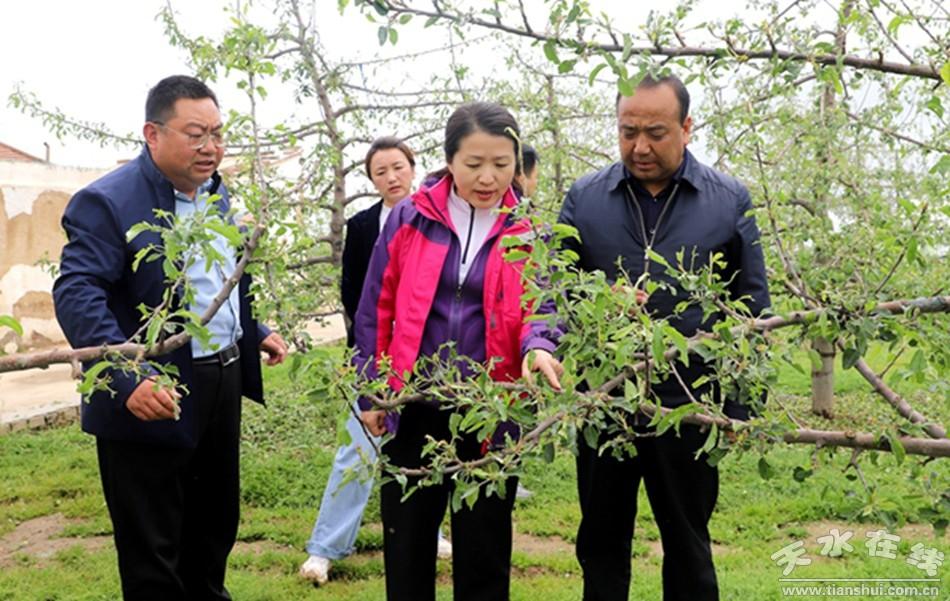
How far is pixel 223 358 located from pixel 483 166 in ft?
4.17

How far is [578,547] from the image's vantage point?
3.42m

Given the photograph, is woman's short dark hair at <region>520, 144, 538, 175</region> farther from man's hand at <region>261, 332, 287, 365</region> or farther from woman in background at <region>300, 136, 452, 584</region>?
man's hand at <region>261, 332, 287, 365</region>

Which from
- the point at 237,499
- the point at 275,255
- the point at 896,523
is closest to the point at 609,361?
the point at 896,523

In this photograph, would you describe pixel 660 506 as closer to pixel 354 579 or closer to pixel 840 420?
pixel 354 579

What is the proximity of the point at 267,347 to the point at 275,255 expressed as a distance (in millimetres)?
1531

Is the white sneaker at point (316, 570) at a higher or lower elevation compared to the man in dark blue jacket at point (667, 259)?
lower

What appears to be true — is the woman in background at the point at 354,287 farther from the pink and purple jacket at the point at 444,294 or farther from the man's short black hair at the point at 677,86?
the man's short black hair at the point at 677,86

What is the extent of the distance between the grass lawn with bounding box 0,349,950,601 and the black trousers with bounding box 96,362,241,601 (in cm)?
52

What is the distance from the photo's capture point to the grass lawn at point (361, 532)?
4480mm

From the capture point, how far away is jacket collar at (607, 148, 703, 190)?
3213mm

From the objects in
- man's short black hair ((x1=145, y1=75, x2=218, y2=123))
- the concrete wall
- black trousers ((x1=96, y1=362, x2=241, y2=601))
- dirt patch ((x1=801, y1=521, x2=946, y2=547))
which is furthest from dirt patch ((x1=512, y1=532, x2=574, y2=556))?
the concrete wall

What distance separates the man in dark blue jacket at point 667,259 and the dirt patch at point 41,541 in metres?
3.21

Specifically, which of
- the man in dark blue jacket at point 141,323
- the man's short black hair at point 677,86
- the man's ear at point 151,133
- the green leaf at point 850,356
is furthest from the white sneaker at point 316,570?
the green leaf at point 850,356

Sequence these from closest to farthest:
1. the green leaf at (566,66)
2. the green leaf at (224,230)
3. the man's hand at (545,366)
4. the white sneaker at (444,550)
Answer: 1. the green leaf at (566,66)
2. the green leaf at (224,230)
3. the man's hand at (545,366)
4. the white sneaker at (444,550)
